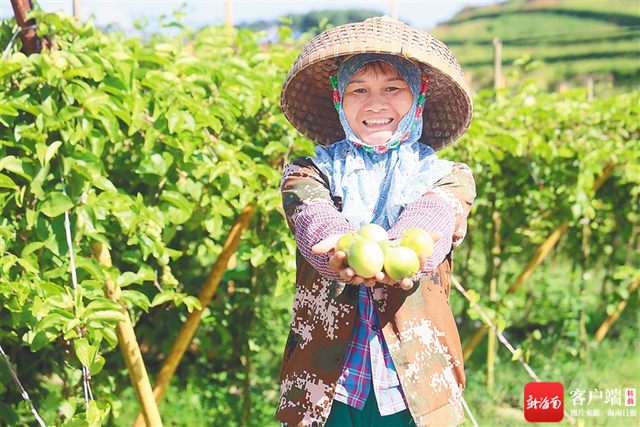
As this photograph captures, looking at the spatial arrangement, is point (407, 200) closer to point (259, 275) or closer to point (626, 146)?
point (259, 275)

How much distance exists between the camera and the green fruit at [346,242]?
1.30 m

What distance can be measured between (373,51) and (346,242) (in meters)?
0.44

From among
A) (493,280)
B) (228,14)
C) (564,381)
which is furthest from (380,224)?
(564,381)

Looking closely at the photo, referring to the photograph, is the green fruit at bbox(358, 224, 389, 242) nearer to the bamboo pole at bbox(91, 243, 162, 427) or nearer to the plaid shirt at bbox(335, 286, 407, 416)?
the plaid shirt at bbox(335, 286, 407, 416)

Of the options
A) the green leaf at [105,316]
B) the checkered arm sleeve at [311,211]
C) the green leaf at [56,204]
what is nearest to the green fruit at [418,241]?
the checkered arm sleeve at [311,211]

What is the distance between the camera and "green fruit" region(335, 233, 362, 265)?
4.27 ft

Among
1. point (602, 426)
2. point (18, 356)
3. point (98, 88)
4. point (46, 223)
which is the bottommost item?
point (602, 426)

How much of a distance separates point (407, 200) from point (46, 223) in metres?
1.12

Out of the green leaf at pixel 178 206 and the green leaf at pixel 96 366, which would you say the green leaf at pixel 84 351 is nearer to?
the green leaf at pixel 96 366

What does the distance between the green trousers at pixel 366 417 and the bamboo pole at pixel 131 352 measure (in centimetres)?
89

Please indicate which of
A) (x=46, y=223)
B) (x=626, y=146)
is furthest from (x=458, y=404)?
(x=626, y=146)

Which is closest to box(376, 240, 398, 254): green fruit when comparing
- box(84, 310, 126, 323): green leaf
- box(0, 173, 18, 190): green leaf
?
box(84, 310, 126, 323): green leaf

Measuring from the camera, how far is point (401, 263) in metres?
1.27

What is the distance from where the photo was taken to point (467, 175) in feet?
5.28
